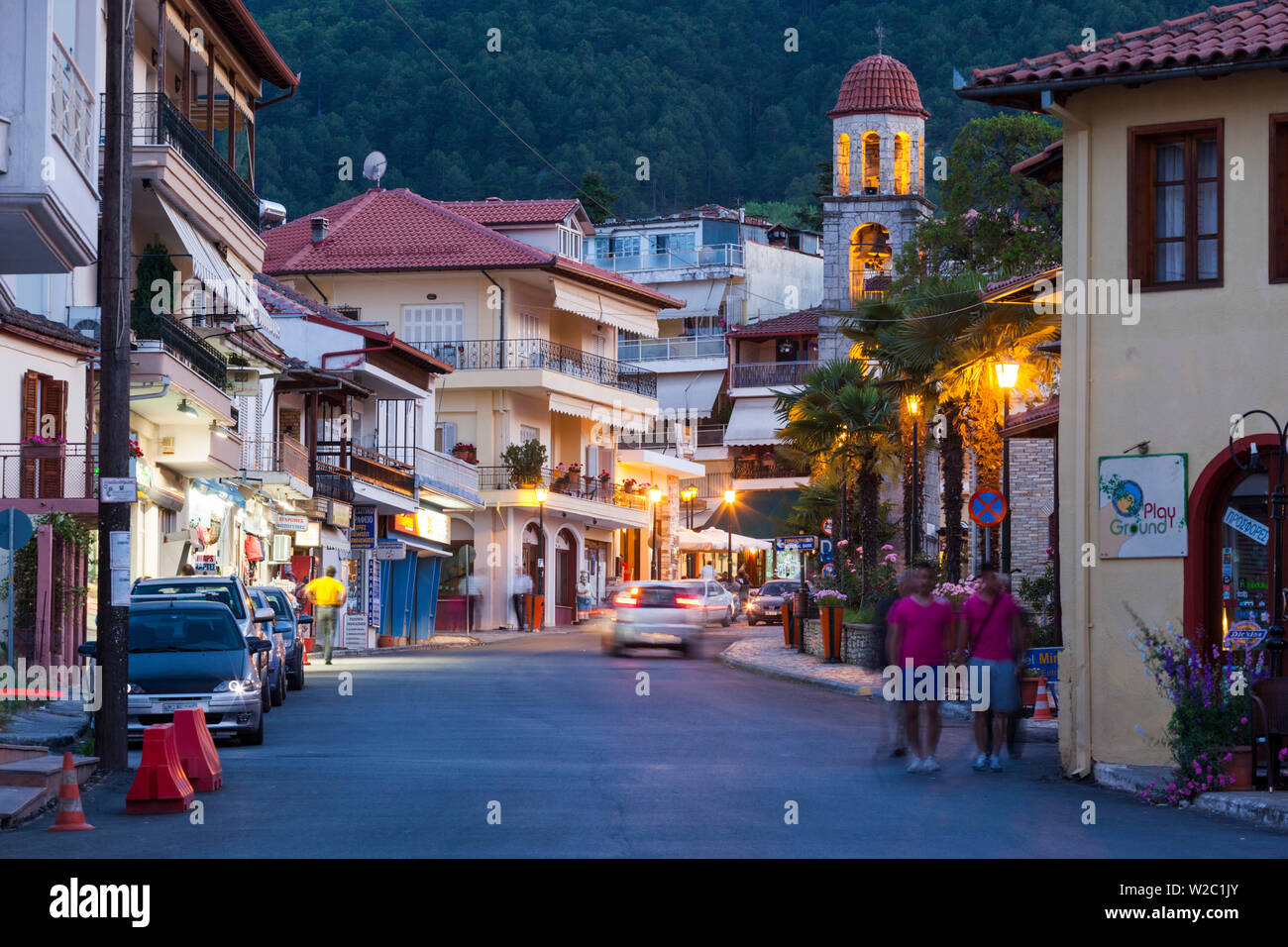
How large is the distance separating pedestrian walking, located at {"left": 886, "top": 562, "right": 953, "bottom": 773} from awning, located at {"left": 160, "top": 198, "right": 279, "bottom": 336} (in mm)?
19094

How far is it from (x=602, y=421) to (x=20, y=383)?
47148 mm

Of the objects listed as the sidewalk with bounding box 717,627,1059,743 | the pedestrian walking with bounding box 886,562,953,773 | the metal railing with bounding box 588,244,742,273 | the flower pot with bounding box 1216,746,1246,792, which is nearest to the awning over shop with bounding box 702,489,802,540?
the metal railing with bounding box 588,244,742,273

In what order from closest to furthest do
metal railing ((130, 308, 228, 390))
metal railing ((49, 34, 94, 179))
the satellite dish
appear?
metal railing ((49, 34, 94, 179))
metal railing ((130, 308, 228, 390))
the satellite dish

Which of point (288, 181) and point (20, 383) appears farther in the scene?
point (288, 181)

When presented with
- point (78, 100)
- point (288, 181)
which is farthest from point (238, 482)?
point (288, 181)

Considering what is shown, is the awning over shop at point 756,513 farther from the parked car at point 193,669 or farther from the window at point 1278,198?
the window at point 1278,198

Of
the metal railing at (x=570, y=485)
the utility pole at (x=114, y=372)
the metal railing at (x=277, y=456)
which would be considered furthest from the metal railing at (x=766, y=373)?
the utility pole at (x=114, y=372)

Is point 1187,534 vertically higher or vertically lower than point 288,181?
lower

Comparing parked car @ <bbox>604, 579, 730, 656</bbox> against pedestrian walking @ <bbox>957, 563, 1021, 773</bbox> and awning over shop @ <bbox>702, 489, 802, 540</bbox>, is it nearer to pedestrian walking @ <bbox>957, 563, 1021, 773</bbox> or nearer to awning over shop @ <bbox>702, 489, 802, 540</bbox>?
pedestrian walking @ <bbox>957, 563, 1021, 773</bbox>

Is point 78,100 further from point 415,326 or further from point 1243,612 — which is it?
point 415,326

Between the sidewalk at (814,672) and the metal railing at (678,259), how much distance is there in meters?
52.7

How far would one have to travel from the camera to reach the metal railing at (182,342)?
108ft

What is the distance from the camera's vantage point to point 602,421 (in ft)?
252

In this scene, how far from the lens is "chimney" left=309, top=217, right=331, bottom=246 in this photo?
7119cm
